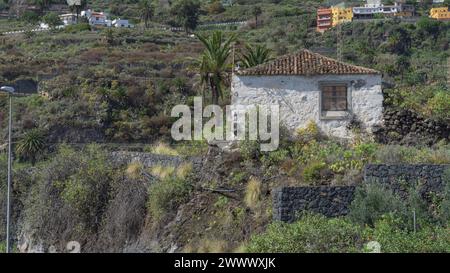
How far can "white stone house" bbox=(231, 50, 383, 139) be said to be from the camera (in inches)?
1161

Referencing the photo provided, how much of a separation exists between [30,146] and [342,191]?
103 feet

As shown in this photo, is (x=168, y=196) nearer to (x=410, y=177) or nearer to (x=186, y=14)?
(x=410, y=177)

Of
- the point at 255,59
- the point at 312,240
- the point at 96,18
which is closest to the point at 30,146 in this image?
the point at 255,59

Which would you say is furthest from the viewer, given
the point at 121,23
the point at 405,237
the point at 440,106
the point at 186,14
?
the point at 121,23

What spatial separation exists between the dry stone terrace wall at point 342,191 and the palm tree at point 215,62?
15.2 meters

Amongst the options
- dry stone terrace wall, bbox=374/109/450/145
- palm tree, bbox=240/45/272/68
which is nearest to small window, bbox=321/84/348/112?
dry stone terrace wall, bbox=374/109/450/145

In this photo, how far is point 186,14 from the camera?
106062 millimetres

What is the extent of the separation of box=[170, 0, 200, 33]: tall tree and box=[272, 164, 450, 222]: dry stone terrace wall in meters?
Answer: 81.1

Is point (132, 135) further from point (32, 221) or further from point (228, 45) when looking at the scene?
point (32, 221)

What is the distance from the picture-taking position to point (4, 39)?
92.5 m

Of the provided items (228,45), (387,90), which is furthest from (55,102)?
(387,90)

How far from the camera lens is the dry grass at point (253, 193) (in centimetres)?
2605

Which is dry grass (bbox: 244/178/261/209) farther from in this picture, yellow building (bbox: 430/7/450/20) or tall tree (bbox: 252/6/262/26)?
yellow building (bbox: 430/7/450/20)

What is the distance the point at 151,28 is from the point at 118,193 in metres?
78.2
